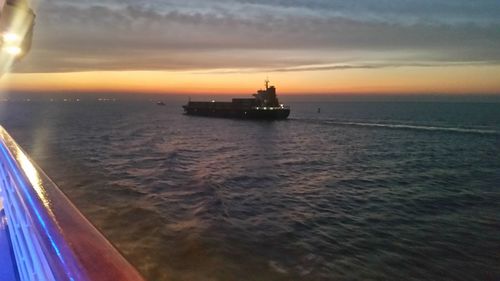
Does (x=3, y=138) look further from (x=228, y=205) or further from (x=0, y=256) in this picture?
(x=228, y=205)

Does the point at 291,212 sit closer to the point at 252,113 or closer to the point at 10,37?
the point at 10,37

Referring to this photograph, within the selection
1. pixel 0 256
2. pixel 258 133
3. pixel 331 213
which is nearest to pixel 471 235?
pixel 331 213

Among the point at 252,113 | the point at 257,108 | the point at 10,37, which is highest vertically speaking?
the point at 10,37

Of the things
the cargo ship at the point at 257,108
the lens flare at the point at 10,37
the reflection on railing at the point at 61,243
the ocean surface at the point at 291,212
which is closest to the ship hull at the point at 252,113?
the cargo ship at the point at 257,108

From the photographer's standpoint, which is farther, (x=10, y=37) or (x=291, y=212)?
(x=291, y=212)

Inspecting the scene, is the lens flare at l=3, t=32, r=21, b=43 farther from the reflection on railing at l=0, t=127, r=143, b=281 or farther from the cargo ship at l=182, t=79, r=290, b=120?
the cargo ship at l=182, t=79, r=290, b=120

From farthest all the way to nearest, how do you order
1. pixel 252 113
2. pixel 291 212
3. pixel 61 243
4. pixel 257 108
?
pixel 252 113 < pixel 257 108 < pixel 291 212 < pixel 61 243

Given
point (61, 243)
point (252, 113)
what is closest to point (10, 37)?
point (61, 243)

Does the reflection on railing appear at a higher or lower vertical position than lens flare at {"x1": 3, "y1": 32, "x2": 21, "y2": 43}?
lower

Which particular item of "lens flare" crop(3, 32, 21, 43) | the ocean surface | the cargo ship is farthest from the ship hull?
"lens flare" crop(3, 32, 21, 43)

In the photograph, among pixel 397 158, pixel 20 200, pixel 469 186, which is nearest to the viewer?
pixel 20 200

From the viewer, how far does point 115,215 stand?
13.7m

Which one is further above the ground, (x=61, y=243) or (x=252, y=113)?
(x=61, y=243)

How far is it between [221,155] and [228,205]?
16933 mm
